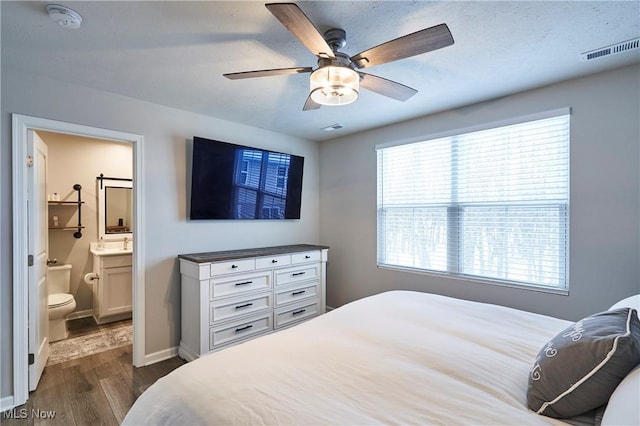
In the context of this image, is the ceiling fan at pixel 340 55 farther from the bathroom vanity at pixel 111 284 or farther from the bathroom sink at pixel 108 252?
the bathroom vanity at pixel 111 284

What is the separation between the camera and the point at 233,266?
2.88 m

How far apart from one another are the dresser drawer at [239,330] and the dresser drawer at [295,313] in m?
0.12

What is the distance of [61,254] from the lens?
393 centimetres

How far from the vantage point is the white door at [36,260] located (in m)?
2.31

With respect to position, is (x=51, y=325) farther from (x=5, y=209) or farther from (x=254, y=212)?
(x=254, y=212)

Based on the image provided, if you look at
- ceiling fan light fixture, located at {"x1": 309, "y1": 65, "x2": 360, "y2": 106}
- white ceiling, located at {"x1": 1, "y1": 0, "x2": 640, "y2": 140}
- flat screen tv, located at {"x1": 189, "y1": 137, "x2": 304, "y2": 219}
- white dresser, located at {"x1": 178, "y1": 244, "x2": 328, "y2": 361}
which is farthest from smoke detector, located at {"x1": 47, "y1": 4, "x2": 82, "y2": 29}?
white dresser, located at {"x1": 178, "y1": 244, "x2": 328, "y2": 361}

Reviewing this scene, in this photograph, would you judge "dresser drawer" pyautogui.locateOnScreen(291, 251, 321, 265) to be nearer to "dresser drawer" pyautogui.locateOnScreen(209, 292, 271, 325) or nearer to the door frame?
"dresser drawer" pyautogui.locateOnScreen(209, 292, 271, 325)

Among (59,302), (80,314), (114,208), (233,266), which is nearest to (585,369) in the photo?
(233,266)

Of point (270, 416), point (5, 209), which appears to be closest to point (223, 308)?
point (5, 209)

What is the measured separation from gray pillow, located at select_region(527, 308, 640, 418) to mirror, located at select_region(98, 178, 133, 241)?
179 inches

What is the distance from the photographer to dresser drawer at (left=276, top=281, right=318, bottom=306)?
3293 millimetres

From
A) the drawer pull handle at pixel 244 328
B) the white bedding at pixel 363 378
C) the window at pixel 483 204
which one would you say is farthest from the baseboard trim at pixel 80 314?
the window at pixel 483 204

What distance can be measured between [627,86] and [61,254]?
19.8 ft

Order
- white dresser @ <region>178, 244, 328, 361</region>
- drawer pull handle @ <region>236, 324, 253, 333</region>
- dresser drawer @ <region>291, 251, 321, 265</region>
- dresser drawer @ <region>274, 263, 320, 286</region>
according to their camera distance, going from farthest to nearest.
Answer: dresser drawer @ <region>291, 251, 321, 265</region>
dresser drawer @ <region>274, 263, 320, 286</region>
drawer pull handle @ <region>236, 324, 253, 333</region>
white dresser @ <region>178, 244, 328, 361</region>
